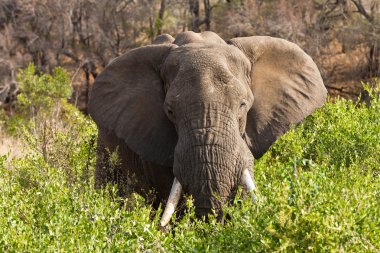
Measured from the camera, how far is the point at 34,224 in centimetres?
639

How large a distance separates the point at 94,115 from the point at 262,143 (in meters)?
1.84

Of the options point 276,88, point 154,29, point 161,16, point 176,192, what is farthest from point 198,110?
point 161,16

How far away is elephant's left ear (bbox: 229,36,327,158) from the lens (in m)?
7.39

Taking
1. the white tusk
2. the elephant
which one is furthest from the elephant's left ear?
the white tusk

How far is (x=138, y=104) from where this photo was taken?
25.2 ft

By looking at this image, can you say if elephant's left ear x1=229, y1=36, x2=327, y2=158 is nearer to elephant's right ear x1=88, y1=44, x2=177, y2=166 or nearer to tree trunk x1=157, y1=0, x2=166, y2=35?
elephant's right ear x1=88, y1=44, x2=177, y2=166

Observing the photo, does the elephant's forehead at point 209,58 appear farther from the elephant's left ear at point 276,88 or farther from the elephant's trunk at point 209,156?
the elephant's trunk at point 209,156

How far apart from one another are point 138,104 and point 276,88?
1381 mm

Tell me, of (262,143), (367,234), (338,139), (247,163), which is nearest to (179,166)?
(247,163)

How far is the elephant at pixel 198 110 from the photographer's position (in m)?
6.48

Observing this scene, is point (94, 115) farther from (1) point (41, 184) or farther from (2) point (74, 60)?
(2) point (74, 60)

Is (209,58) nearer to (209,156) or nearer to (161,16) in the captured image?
(209,156)

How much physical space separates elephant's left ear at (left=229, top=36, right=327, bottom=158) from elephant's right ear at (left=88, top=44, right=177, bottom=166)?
791mm

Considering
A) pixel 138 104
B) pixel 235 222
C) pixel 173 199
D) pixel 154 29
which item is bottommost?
pixel 154 29
